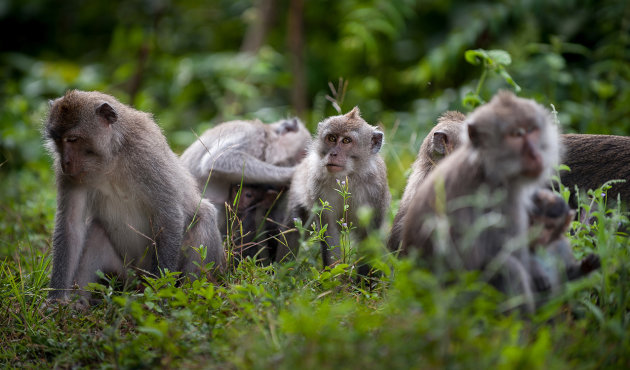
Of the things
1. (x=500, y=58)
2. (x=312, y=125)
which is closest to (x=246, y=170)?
(x=500, y=58)

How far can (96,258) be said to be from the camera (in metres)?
4.99

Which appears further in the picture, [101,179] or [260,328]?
[101,179]

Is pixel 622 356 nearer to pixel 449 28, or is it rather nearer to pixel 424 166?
pixel 424 166

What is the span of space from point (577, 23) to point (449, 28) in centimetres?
187

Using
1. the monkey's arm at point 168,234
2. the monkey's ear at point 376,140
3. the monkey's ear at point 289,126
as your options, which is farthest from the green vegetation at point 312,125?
the monkey's ear at point 376,140

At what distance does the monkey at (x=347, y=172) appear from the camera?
5094 mm

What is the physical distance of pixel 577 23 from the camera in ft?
31.5

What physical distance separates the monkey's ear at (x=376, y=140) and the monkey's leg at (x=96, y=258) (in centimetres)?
217

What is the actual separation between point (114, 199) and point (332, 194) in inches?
65.5

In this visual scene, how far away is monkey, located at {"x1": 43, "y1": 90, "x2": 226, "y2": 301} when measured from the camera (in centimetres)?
457

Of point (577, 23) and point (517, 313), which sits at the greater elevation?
point (577, 23)

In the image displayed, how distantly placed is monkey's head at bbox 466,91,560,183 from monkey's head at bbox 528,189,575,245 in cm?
18

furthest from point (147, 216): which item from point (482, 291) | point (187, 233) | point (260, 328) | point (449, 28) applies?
point (449, 28)

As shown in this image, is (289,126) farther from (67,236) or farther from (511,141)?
(511,141)
